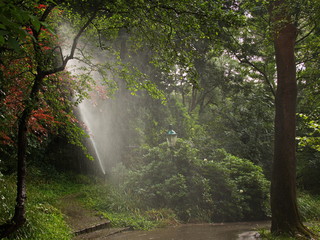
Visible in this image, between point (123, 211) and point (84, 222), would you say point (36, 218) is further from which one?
point (123, 211)

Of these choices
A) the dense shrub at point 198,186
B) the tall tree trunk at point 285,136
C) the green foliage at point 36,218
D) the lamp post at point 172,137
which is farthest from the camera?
the lamp post at point 172,137

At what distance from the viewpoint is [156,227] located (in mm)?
8836

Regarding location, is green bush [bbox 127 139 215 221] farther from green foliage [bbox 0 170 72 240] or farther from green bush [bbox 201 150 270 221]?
green foliage [bbox 0 170 72 240]

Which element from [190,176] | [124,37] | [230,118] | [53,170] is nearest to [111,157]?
[53,170]

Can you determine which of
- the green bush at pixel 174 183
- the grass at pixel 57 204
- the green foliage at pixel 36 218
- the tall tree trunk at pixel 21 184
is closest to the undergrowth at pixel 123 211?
the grass at pixel 57 204

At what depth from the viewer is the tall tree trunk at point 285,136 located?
710 cm

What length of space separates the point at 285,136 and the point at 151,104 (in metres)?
9.72

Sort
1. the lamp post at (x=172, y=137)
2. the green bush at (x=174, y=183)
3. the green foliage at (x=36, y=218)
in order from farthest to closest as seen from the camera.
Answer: the lamp post at (x=172, y=137) < the green bush at (x=174, y=183) < the green foliage at (x=36, y=218)

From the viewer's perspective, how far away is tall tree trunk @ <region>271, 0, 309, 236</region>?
710 cm

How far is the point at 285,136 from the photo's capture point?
736cm

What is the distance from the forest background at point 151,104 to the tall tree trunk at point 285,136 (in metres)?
0.23

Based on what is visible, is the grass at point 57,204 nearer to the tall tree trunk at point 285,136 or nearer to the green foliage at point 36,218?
the green foliage at point 36,218

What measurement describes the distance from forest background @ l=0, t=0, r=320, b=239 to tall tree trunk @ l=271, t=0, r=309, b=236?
0.23m

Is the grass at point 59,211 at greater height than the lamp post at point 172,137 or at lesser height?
lesser
